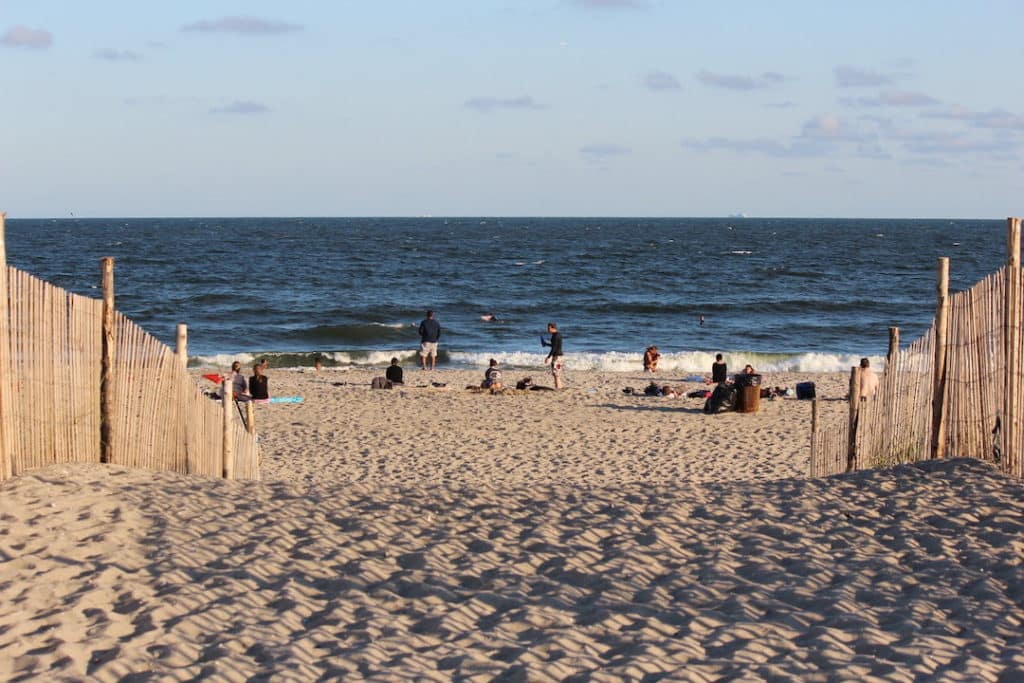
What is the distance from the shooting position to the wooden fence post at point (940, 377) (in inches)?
356

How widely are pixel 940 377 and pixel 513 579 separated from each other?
442cm

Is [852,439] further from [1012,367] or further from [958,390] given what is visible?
[1012,367]

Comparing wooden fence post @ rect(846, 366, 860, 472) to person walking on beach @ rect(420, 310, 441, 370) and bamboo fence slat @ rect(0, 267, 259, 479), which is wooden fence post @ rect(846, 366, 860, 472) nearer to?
bamboo fence slat @ rect(0, 267, 259, 479)

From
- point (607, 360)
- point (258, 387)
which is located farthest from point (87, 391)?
point (607, 360)

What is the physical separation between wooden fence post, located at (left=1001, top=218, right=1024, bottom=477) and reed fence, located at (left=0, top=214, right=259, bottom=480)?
259 inches

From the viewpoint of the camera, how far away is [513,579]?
661 cm

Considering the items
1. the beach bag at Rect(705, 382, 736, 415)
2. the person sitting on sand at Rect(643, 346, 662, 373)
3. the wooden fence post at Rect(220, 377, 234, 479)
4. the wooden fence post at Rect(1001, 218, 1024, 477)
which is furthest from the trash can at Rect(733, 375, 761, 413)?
the wooden fence post at Rect(220, 377, 234, 479)

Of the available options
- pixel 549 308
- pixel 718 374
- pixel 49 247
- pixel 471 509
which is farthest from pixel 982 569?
pixel 49 247

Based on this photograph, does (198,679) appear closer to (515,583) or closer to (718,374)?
(515,583)

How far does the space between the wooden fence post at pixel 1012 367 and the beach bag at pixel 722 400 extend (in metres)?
10.2

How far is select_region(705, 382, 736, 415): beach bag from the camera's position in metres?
18.5

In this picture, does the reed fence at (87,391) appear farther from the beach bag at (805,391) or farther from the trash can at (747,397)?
the beach bag at (805,391)

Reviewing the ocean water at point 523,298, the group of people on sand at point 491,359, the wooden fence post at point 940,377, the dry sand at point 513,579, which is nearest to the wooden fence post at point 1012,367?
the dry sand at point 513,579

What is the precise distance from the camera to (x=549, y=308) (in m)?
42.4
